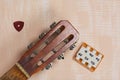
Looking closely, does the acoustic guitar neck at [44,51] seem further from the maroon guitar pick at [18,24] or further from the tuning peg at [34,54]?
the maroon guitar pick at [18,24]

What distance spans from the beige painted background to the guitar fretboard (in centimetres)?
7

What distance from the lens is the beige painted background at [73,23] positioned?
1.03 m

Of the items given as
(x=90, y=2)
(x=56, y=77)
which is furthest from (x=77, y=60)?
(x=90, y=2)

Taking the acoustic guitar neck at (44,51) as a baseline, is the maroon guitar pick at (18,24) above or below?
above

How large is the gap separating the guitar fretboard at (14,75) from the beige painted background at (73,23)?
0.23ft

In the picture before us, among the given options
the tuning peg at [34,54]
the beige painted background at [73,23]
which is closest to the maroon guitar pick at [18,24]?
the beige painted background at [73,23]

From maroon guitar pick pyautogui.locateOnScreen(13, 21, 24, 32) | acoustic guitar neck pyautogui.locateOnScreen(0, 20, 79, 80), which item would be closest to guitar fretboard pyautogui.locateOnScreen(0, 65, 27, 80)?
acoustic guitar neck pyautogui.locateOnScreen(0, 20, 79, 80)

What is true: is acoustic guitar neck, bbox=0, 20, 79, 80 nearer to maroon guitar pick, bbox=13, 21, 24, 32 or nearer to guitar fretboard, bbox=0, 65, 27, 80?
guitar fretboard, bbox=0, 65, 27, 80

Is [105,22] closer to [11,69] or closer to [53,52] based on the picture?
[53,52]

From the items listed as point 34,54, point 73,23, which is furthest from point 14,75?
point 73,23

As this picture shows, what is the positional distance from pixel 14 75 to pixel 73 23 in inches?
11.4

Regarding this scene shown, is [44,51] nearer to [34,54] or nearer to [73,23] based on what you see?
[34,54]

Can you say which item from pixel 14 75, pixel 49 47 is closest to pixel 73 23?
pixel 49 47

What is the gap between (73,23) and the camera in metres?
1.04
